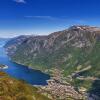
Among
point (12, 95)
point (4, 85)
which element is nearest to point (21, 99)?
point (12, 95)

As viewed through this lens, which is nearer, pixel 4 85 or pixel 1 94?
pixel 1 94

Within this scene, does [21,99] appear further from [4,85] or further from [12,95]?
[4,85]

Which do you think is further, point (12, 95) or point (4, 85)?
point (4, 85)

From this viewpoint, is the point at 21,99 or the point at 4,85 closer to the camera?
the point at 21,99

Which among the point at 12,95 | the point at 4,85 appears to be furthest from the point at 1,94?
the point at 4,85

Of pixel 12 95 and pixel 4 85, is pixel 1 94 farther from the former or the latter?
pixel 4 85

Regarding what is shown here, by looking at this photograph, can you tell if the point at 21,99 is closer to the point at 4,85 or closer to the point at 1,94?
the point at 1,94
